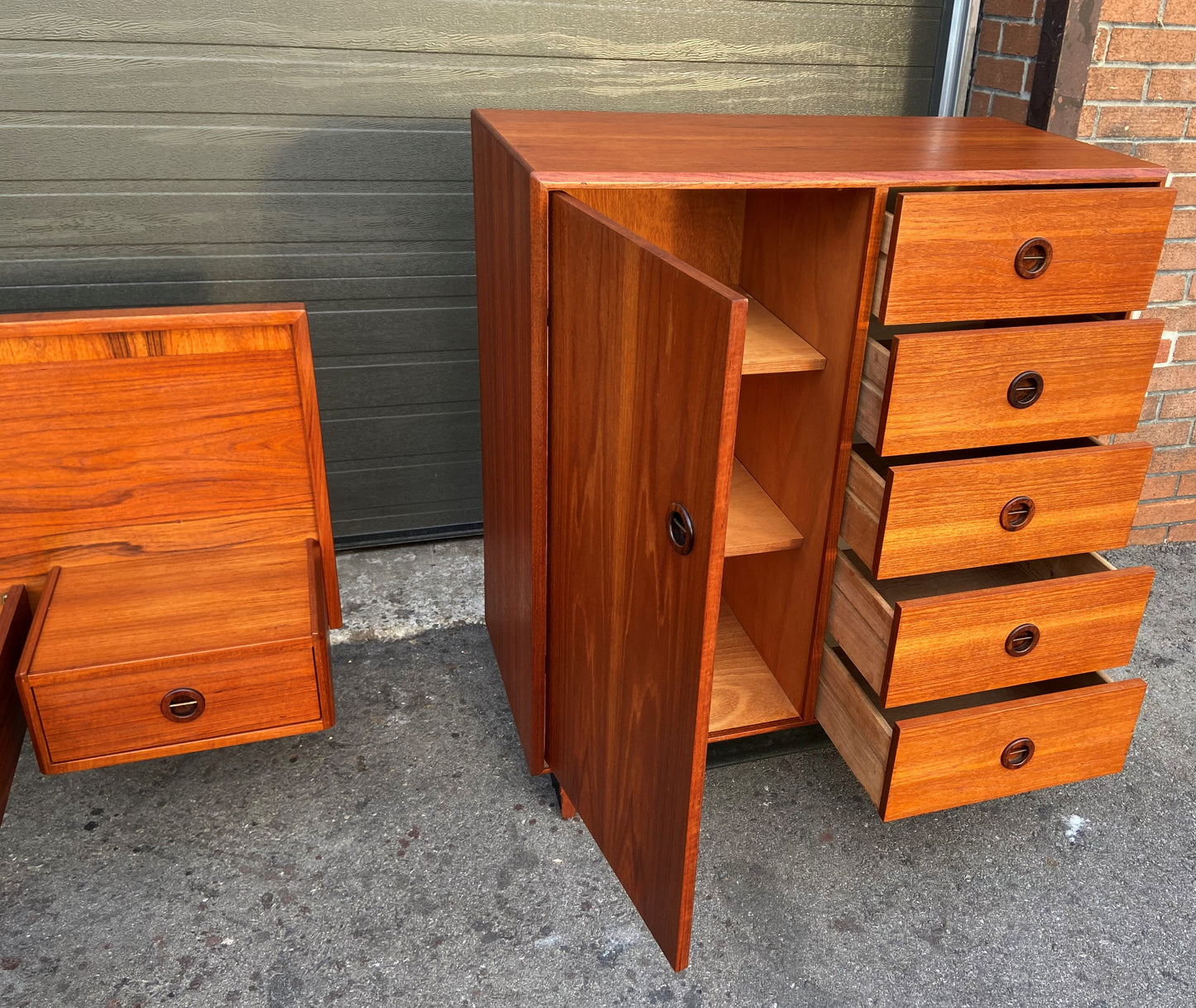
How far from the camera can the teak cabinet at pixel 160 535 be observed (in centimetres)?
159

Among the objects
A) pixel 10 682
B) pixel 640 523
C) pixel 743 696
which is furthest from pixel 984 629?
pixel 10 682

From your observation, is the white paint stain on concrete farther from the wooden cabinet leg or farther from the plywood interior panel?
the plywood interior panel

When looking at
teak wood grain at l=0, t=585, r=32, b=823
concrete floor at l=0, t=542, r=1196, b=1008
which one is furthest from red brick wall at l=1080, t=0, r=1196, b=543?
teak wood grain at l=0, t=585, r=32, b=823

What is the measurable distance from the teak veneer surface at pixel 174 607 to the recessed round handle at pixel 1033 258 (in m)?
1.30

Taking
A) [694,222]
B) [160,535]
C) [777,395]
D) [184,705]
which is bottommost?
[184,705]

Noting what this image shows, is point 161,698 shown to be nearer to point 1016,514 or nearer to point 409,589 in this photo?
point 409,589

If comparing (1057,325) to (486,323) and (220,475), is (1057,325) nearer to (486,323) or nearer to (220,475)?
(486,323)

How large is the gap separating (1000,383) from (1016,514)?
23 centimetres

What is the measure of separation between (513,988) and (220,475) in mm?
1086

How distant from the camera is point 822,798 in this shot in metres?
1.90

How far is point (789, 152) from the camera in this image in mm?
1559

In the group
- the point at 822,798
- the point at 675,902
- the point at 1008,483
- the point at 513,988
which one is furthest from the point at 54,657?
the point at 1008,483

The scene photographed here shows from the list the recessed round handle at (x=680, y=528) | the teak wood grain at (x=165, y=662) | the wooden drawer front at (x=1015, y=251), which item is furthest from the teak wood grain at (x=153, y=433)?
A: the wooden drawer front at (x=1015, y=251)

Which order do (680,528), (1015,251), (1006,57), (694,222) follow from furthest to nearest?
1. (1006,57)
2. (694,222)
3. (1015,251)
4. (680,528)
